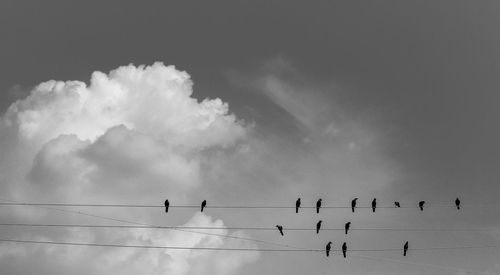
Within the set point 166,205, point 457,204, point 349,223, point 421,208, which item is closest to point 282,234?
point 349,223

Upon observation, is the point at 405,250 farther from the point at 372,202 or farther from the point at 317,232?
the point at 317,232


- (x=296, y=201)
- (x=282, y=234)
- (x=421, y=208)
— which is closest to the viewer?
(x=282, y=234)

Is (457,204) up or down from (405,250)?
up

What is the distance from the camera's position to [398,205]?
57062 millimetres

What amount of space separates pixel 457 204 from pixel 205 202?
90.7ft

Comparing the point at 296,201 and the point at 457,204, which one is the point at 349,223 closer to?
the point at 296,201

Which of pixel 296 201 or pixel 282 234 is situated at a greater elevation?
pixel 296 201

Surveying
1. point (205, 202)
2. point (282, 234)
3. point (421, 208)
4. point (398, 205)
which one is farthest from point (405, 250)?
point (205, 202)

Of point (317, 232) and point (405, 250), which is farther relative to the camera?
point (405, 250)

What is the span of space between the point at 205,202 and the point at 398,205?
763 inches

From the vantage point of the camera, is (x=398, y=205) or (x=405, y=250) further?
(x=405, y=250)

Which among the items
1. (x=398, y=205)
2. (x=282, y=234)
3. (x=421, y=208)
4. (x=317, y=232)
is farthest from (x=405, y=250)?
(x=282, y=234)

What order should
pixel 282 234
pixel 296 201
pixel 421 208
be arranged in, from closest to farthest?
pixel 282 234 < pixel 296 201 < pixel 421 208

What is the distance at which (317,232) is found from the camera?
5638 centimetres
